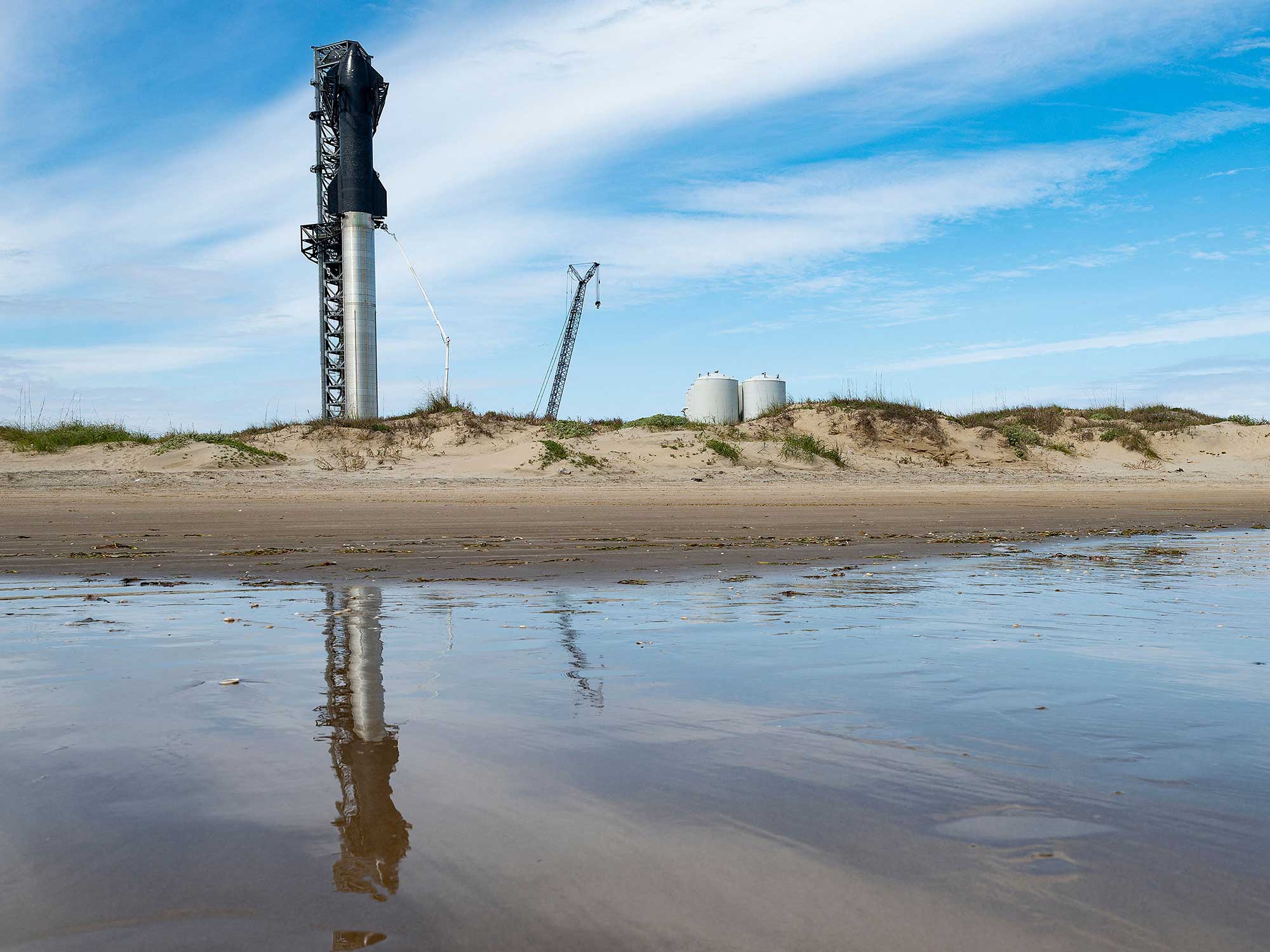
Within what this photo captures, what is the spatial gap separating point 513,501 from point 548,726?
11.9 metres

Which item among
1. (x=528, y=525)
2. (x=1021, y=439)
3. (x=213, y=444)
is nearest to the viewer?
(x=528, y=525)

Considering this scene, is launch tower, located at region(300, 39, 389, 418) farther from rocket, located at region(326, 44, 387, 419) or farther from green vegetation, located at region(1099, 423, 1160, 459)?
green vegetation, located at region(1099, 423, 1160, 459)

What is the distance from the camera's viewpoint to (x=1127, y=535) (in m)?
11.0

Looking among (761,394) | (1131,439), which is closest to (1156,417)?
(1131,439)

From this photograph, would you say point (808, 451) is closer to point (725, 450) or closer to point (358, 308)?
point (725, 450)

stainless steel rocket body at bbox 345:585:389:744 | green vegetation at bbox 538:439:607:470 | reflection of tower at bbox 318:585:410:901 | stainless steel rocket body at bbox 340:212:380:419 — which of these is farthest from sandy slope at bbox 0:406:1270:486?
reflection of tower at bbox 318:585:410:901

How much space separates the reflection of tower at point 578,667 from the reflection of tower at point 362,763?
27.1 inches

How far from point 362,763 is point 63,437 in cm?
2360

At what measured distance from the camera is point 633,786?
221 centimetres

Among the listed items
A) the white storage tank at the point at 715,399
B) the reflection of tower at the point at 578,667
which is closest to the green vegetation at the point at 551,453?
the white storage tank at the point at 715,399

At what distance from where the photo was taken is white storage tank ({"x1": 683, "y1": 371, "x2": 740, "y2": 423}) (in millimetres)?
29922

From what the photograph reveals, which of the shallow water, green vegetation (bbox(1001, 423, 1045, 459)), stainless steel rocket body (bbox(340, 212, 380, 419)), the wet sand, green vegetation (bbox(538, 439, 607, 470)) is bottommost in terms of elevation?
the shallow water

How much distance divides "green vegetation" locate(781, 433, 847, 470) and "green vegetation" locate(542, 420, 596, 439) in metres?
4.87

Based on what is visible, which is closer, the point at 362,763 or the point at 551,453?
the point at 362,763
